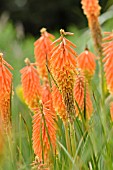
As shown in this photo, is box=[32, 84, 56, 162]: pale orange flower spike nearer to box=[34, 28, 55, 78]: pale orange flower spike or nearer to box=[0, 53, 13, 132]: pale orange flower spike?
box=[0, 53, 13, 132]: pale orange flower spike

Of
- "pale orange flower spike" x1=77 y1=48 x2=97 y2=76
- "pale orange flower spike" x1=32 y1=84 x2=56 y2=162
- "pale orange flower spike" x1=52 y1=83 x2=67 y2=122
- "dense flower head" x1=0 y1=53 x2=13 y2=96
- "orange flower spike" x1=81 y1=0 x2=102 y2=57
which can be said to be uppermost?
"orange flower spike" x1=81 y1=0 x2=102 y2=57

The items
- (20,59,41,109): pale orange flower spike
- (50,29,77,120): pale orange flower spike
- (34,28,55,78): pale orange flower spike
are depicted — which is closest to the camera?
(50,29,77,120): pale orange flower spike

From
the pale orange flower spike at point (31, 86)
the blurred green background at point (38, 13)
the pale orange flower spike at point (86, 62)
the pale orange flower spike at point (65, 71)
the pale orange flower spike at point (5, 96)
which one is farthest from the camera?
the blurred green background at point (38, 13)

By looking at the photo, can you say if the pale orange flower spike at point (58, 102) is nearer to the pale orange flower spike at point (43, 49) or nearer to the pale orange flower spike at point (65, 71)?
the pale orange flower spike at point (65, 71)

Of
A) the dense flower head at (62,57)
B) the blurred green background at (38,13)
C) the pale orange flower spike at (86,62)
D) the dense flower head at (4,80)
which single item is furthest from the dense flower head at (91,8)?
the blurred green background at (38,13)

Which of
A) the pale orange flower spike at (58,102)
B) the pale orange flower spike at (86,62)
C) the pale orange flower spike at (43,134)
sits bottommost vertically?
the pale orange flower spike at (43,134)

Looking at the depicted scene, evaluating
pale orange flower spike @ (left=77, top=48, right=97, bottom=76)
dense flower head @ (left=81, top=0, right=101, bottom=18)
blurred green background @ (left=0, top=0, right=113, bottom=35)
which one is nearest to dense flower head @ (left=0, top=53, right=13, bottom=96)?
pale orange flower spike @ (left=77, top=48, right=97, bottom=76)

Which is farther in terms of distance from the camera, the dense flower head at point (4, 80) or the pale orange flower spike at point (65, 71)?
the dense flower head at point (4, 80)

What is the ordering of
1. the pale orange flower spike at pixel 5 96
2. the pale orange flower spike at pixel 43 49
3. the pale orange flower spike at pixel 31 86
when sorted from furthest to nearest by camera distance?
the pale orange flower spike at pixel 43 49 < the pale orange flower spike at pixel 31 86 < the pale orange flower spike at pixel 5 96

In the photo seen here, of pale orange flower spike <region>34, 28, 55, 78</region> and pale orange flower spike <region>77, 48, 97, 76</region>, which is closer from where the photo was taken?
pale orange flower spike <region>34, 28, 55, 78</region>
